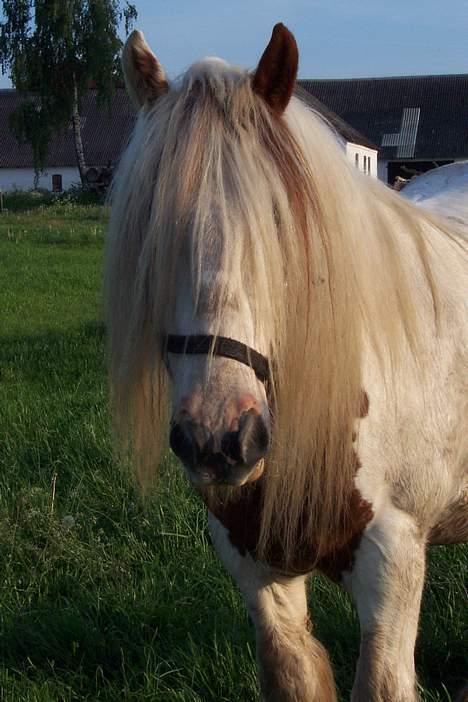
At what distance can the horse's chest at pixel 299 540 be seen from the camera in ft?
6.63

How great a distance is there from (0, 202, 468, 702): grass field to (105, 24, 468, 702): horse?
0.35 metres

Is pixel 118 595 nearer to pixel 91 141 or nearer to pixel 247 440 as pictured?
pixel 247 440

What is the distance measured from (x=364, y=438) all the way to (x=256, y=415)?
45 cm

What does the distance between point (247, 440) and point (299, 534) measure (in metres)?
0.51

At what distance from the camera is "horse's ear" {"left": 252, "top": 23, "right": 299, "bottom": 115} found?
1791 millimetres

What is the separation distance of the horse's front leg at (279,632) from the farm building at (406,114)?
40.4 m

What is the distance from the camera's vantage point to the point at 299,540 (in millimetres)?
2080

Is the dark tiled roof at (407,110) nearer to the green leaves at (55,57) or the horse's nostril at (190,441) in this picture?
the green leaves at (55,57)

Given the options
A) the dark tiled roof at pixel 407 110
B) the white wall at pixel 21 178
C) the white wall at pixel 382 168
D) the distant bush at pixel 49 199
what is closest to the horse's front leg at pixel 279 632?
the distant bush at pixel 49 199

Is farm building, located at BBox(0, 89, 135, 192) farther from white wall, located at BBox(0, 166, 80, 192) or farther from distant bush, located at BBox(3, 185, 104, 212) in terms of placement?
distant bush, located at BBox(3, 185, 104, 212)

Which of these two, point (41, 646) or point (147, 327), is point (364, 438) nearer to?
point (147, 327)

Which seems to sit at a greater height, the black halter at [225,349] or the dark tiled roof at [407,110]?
the dark tiled roof at [407,110]

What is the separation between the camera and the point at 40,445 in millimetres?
4602

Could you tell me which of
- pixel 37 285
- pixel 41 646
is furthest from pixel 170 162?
pixel 37 285
